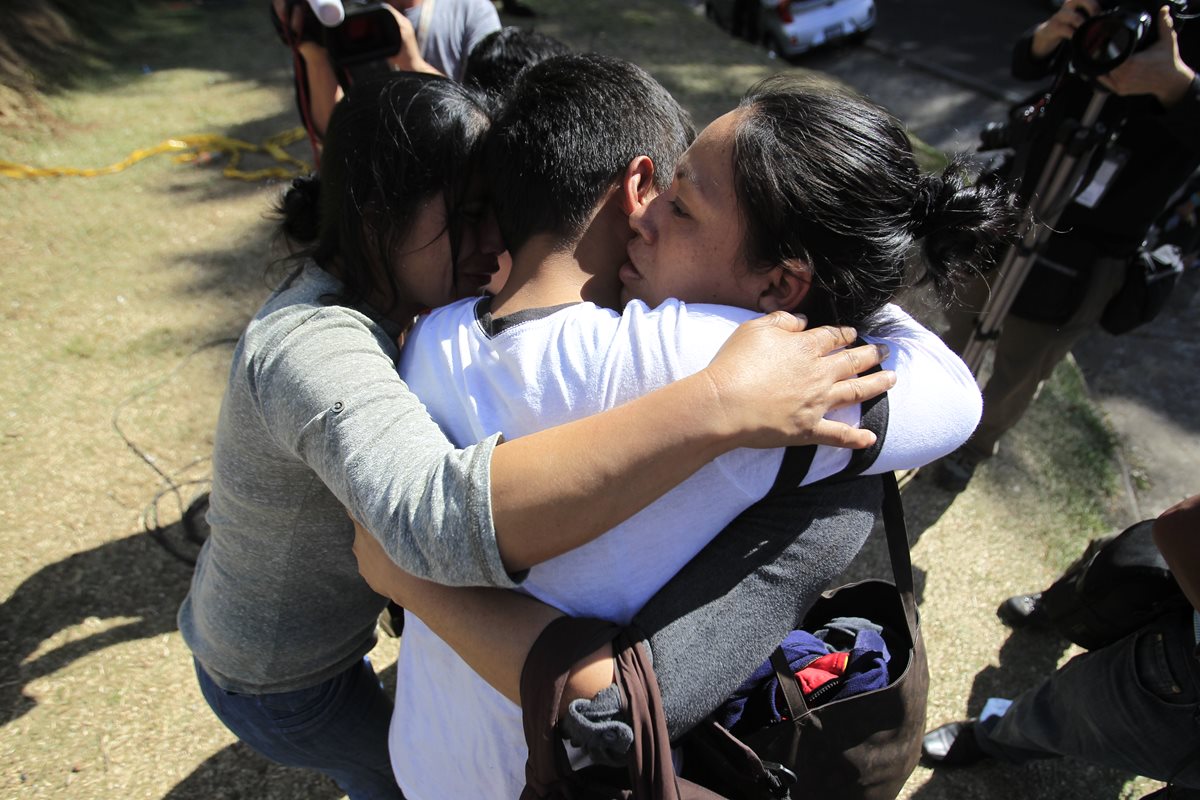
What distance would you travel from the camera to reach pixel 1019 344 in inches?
129

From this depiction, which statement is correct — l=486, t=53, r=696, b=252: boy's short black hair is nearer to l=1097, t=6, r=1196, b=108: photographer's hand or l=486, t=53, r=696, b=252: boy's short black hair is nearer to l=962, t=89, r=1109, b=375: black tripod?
l=962, t=89, r=1109, b=375: black tripod

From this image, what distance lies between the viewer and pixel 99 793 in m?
2.35

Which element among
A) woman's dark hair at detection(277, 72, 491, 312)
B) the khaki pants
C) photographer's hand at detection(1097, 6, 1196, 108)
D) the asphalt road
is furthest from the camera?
the asphalt road

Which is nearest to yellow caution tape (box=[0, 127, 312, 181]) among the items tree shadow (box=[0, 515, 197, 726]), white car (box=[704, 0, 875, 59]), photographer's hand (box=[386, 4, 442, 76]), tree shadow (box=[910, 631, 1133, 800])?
photographer's hand (box=[386, 4, 442, 76])

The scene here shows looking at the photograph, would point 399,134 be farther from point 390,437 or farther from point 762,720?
point 762,720

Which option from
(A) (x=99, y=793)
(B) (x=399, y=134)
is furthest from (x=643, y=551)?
(A) (x=99, y=793)

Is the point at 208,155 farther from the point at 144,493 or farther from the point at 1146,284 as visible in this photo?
the point at 1146,284

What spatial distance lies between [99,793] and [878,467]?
2520 mm

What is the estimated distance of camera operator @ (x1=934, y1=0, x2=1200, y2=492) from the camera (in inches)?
98.0

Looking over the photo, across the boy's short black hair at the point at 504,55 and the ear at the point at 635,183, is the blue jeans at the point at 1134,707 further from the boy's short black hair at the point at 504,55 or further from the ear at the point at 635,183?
the boy's short black hair at the point at 504,55

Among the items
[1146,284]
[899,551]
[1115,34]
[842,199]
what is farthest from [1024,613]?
[842,199]

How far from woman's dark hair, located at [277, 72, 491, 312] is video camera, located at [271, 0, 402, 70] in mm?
1281

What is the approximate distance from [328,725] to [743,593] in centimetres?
108

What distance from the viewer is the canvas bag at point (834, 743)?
1146 mm
